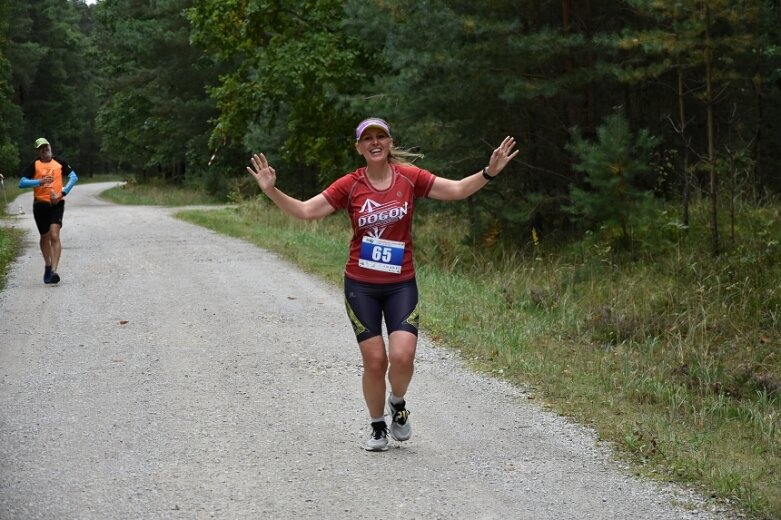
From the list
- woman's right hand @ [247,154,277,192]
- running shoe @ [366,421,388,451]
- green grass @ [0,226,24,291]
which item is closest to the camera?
woman's right hand @ [247,154,277,192]

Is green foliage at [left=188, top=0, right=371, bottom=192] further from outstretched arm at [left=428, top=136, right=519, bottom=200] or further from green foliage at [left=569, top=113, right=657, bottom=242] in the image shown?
outstretched arm at [left=428, top=136, right=519, bottom=200]

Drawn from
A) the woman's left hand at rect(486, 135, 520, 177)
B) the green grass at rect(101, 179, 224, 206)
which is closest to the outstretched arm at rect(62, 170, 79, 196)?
the woman's left hand at rect(486, 135, 520, 177)

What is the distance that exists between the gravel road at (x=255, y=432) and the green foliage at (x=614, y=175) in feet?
Answer: 14.9

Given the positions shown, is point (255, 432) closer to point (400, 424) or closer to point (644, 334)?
point (400, 424)

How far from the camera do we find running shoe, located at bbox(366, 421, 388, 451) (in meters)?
6.18

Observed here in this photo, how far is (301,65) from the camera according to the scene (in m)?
21.0

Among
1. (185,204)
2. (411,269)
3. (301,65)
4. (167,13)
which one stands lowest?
(185,204)

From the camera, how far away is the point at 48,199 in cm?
1416

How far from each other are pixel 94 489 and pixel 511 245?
12.2m

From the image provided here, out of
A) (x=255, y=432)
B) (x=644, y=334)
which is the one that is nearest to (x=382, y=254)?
(x=255, y=432)

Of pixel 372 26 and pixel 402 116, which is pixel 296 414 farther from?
pixel 372 26

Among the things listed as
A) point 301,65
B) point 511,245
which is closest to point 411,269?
point 511,245

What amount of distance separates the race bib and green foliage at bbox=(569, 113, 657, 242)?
875 cm

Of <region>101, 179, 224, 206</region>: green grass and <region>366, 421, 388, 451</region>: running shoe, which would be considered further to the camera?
<region>101, 179, 224, 206</region>: green grass
